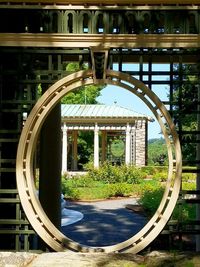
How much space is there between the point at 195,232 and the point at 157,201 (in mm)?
7852

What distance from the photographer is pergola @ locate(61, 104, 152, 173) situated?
22.1 meters

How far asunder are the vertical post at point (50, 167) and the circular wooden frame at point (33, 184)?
2.42 meters

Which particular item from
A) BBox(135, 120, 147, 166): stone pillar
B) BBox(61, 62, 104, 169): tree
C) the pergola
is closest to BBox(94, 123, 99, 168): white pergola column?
the pergola

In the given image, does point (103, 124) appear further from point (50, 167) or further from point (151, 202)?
point (50, 167)

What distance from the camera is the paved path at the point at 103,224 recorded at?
28.4ft

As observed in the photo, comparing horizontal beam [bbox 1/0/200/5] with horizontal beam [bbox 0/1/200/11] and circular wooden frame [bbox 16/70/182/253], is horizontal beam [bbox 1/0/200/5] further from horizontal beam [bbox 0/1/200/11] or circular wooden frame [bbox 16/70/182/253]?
circular wooden frame [bbox 16/70/182/253]

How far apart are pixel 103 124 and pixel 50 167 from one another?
15423 mm

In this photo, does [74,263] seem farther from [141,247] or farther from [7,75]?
[7,75]

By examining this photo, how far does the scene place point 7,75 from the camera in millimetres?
5098

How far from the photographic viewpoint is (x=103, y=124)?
22797mm

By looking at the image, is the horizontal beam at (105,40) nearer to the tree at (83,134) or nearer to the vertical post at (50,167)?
the vertical post at (50,167)

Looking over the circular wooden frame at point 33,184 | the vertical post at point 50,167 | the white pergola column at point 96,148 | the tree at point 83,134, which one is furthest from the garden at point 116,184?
the circular wooden frame at point 33,184

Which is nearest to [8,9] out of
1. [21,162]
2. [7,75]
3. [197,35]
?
Result: [7,75]

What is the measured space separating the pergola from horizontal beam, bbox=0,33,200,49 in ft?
52.7
